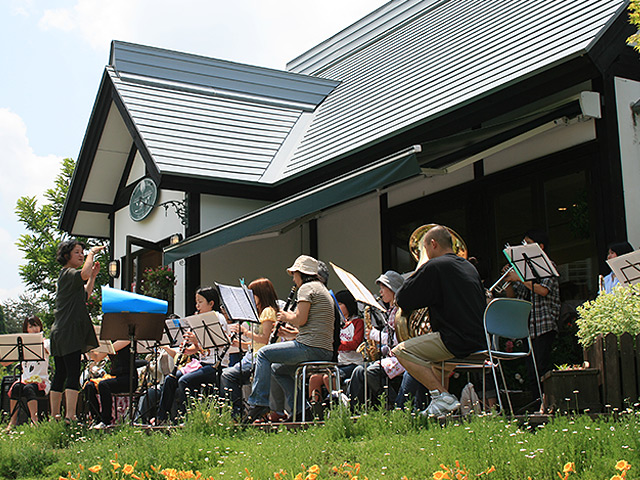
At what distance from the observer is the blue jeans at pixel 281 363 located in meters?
6.96

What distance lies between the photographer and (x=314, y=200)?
9070 millimetres

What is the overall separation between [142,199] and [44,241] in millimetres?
14025

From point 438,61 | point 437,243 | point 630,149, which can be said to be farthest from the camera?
point 438,61

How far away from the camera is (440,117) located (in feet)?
31.9

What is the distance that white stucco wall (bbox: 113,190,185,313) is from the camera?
1280cm

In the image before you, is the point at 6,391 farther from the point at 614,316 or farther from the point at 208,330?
the point at 614,316

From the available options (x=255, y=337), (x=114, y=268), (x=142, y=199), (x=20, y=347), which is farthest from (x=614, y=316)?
(x=114, y=268)

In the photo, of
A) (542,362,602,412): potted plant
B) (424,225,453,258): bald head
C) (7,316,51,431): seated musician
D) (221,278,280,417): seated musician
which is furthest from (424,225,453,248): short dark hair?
(7,316,51,431): seated musician

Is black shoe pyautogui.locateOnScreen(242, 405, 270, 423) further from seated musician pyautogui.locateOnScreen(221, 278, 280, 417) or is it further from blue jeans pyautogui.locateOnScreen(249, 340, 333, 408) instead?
seated musician pyautogui.locateOnScreen(221, 278, 280, 417)

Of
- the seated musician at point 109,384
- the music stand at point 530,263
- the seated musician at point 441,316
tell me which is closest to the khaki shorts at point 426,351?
the seated musician at point 441,316

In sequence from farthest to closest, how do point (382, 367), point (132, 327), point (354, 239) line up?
point (354, 239) < point (132, 327) < point (382, 367)

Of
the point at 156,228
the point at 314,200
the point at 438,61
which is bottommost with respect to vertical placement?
the point at 314,200

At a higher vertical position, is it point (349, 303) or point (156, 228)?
point (156, 228)

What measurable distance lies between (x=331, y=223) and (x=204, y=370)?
489cm
